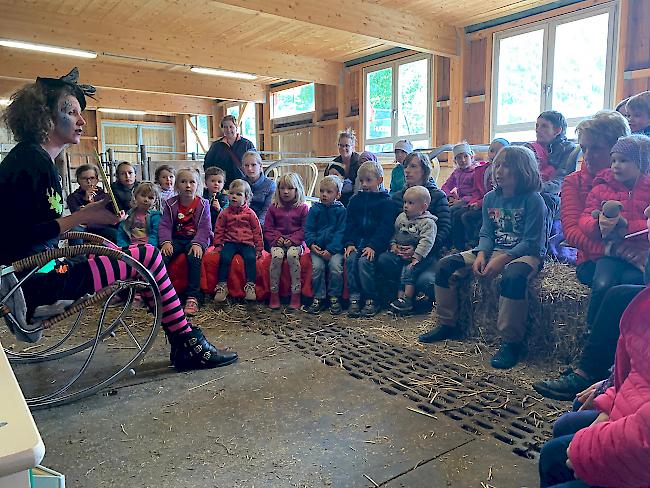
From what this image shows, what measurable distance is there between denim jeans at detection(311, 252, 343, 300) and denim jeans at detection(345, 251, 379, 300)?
0.22 feet

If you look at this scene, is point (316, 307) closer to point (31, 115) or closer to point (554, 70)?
point (31, 115)

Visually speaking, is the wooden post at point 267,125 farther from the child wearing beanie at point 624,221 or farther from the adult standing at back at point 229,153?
the child wearing beanie at point 624,221

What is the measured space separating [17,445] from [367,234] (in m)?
3.32

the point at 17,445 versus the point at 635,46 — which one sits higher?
the point at 635,46

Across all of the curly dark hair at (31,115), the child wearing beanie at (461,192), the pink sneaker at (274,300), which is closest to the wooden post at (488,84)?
the child wearing beanie at (461,192)

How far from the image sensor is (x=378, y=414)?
1.99 meters

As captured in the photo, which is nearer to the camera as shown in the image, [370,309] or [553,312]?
[553,312]

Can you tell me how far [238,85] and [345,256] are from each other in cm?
887

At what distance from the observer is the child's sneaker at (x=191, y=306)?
11.6 ft

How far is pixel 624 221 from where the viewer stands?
7.52ft

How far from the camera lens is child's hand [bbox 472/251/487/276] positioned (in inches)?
112

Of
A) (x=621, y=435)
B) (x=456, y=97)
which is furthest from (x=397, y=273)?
(x=456, y=97)

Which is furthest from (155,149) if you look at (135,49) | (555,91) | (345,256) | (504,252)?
(504,252)

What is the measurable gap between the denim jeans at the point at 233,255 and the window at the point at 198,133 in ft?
37.8
